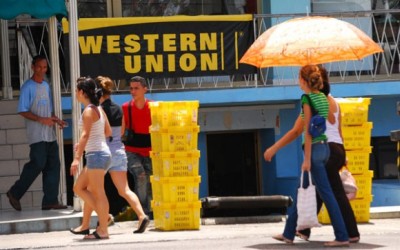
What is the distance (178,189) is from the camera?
41.4 ft

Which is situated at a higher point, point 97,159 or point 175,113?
point 175,113

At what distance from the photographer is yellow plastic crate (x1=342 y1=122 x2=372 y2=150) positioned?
13188 millimetres

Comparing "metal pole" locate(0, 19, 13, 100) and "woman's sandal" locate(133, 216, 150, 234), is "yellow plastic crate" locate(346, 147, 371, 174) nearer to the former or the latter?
"woman's sandal" locate(133, 216, 150, 234)

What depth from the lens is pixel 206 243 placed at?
1084 cm

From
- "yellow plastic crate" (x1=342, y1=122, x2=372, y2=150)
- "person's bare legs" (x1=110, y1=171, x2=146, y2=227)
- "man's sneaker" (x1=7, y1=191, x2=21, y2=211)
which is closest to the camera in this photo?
"person's bare legs" (x1=110, y1=171, x2=146, y2=227)

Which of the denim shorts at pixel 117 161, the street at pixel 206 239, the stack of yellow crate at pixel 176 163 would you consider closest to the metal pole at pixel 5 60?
the street at pixel 206 239

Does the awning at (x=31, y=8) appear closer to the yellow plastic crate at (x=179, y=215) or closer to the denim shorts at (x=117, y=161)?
the denim shorts at (x=117, y=161)

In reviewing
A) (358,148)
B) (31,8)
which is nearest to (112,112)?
(31,8)

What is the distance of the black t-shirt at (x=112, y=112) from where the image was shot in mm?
12539

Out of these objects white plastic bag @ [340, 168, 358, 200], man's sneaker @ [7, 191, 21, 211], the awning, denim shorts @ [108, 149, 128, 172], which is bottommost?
man's sneaker @ [7, 191, 21, 211]

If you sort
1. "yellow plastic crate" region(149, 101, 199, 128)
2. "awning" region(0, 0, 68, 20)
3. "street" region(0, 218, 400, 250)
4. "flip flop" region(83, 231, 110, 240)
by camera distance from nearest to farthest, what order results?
"street" region(0, 218, 400, 250), "flip flop" region(83, 231, 110, 240), "yellow plastic crate" region(149, 101, 199, 128), "awning" region(0, 0, 68, 20)

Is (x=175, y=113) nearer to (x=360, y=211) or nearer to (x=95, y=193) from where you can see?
(x=95, y=193)

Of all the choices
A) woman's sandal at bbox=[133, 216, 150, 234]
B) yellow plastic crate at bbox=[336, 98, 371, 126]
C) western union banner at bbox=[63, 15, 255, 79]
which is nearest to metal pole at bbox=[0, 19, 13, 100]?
western union banner at bbox=[63, 15, 255, 79]

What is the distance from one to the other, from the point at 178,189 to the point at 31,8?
9.98ft
